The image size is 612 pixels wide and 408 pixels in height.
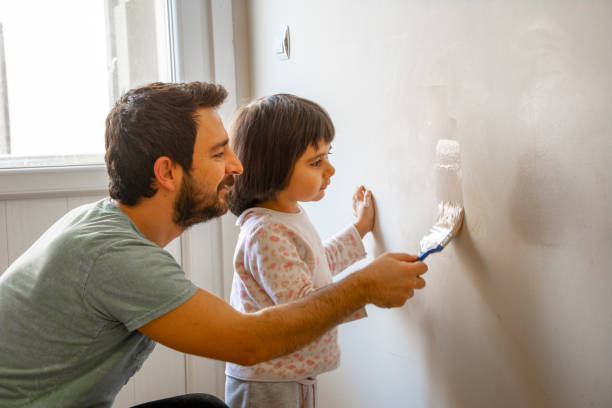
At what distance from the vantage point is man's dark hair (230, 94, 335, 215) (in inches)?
46.7

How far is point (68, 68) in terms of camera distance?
72.6 inches

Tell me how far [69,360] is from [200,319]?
231 millimetres

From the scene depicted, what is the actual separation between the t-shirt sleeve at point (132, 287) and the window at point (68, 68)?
3.35 feet

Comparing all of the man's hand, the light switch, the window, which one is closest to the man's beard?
the man's hand

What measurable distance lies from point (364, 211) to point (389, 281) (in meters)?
0.34

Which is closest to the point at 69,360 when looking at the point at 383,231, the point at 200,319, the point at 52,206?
the point at 200,319

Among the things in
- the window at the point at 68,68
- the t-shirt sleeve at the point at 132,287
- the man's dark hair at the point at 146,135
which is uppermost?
the window at the point at 68,68

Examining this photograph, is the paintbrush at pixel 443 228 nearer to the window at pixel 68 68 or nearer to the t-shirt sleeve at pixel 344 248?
the t-shirt sleeve at pixel 344 248

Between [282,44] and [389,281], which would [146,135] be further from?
[282,44]

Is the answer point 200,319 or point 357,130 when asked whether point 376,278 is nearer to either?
point 200,319

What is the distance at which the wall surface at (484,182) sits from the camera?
0.81 metres

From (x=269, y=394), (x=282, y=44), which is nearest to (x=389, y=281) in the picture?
(x=269, y=394)

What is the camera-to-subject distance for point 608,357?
80cm

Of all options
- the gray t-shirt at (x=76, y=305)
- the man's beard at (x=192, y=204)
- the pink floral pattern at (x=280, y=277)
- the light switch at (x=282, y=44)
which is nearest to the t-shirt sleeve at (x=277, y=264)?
the pink floral pattern at (x=280, y=277)
